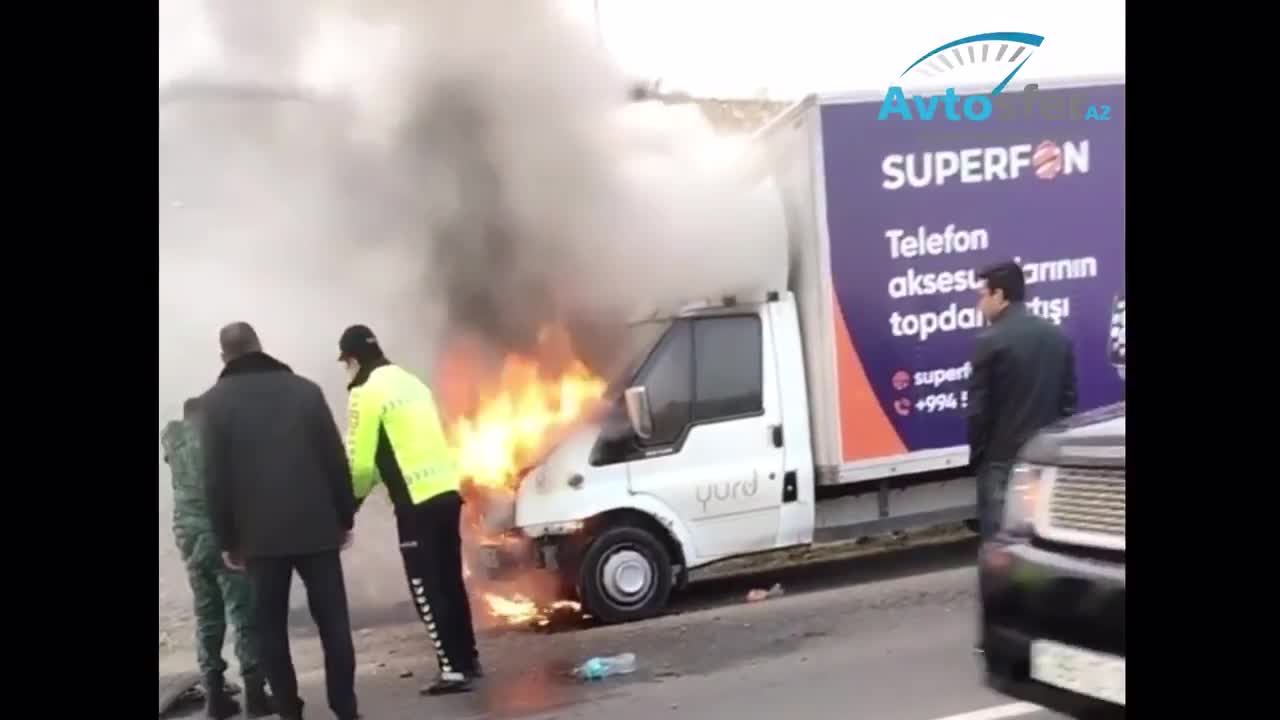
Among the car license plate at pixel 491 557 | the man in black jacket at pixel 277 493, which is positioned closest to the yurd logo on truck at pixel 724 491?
the car license plate at pixel 491 557

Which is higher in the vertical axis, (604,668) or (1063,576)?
(1063,576)

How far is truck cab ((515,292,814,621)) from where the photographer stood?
647cm

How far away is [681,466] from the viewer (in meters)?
6.57

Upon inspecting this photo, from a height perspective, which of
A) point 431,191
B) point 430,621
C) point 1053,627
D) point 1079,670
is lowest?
point 430,621

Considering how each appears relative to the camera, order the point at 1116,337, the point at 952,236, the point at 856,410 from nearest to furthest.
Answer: the point at 856,410 < the point at 952,236 < the point at 1116,337

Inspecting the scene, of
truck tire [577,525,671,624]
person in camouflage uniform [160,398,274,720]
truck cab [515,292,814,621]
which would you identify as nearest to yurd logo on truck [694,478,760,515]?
truck cab [515,292,814,621]

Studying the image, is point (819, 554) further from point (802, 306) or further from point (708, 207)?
point (708, 207)

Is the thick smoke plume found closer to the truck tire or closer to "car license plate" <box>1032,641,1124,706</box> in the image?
the truck tire

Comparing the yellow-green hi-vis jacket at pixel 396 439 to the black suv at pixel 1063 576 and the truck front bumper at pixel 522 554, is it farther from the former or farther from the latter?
the black suv at pixel 1063 576

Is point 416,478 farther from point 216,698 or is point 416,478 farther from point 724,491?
point 724,491

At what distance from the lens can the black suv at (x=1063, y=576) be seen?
3283 mm

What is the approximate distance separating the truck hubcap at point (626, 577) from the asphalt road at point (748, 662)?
18 centimetres

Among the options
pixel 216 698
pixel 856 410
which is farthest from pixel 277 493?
pixel 856 410

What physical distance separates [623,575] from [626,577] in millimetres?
23
